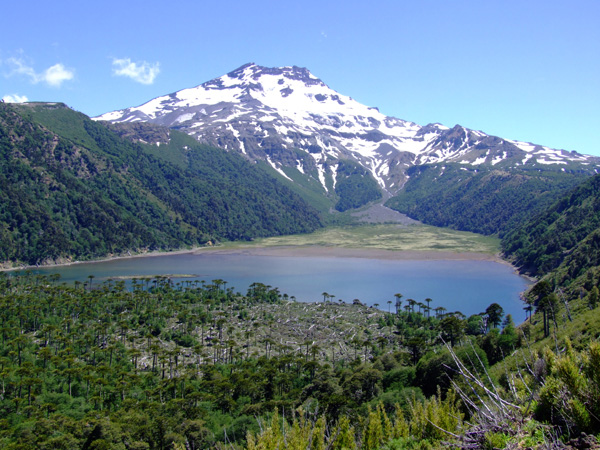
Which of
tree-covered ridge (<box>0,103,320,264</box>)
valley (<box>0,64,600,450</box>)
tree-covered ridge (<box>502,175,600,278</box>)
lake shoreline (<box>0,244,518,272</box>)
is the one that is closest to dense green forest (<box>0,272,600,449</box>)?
valley (<box>0,64,600,450</box>)

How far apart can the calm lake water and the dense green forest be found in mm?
6298

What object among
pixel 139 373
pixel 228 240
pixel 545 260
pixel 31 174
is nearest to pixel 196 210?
pixel 228 240

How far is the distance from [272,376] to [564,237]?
275 feet

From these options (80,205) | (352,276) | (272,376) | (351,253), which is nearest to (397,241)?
(351,253)

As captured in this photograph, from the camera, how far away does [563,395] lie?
6191 millimetres

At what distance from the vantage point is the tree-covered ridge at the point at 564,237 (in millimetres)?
74562

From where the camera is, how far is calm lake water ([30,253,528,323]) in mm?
76812

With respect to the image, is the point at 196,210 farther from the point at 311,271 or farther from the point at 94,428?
the point at 94,428

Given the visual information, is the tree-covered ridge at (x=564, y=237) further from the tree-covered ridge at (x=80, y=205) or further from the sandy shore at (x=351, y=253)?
the tree-covered ridge at (x=80, y=205)

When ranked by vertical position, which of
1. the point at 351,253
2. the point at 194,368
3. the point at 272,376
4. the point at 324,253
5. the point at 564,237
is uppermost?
the point at 564,237

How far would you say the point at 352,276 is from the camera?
98.3m

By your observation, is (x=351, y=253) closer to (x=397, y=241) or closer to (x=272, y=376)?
(x=397, y=241)

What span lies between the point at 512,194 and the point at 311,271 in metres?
135

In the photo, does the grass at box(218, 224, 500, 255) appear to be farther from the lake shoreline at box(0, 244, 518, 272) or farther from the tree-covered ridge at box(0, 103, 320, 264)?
the tree-covered ridge at box(0, 103, 320, 264)
